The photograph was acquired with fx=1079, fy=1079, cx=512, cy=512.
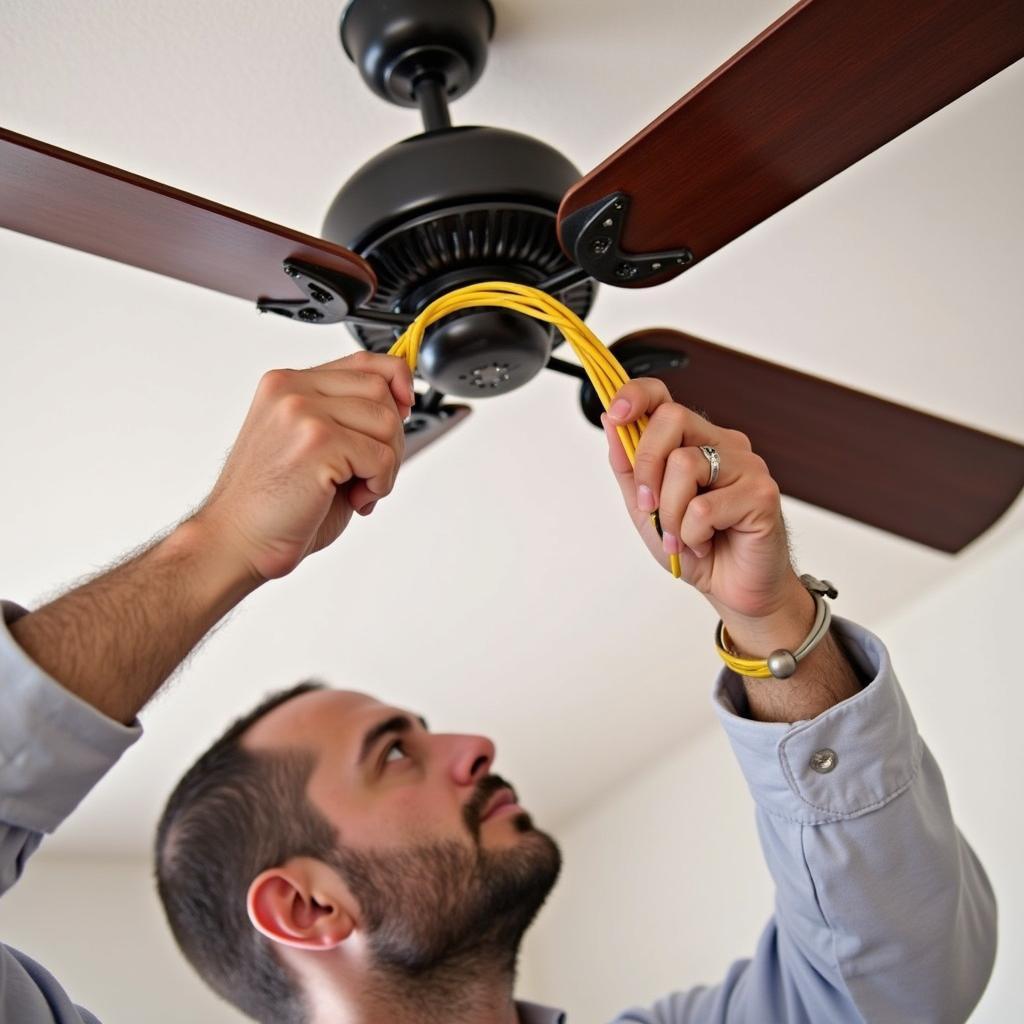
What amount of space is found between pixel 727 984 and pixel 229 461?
35.8 inches

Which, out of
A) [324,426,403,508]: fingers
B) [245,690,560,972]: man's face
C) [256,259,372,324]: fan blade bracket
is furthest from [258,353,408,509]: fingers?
[245,690,560,972]: man's face

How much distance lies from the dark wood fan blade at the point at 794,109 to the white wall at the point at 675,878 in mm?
1339

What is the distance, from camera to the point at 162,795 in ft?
7.37

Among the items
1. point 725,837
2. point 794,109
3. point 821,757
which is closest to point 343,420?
point 794,109

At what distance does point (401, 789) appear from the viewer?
4.02 ft

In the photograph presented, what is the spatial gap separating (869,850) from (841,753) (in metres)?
0.09

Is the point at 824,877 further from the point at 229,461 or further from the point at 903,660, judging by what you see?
the point at 903,660

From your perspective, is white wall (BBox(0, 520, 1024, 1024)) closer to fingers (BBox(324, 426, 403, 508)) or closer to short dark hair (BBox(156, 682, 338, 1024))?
short dark hair (BBox(156, 682, 338, 1024))

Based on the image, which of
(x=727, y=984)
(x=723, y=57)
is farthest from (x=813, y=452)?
(x=727, y=984)

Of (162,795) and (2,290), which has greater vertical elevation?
(2,290)

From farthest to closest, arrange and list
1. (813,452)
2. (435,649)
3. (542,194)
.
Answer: (435,649) < (813,452) < (542,194)

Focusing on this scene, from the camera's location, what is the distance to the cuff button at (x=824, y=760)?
0.88m

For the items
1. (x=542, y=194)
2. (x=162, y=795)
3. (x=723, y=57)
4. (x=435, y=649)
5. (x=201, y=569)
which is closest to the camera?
(x=201, y=569)

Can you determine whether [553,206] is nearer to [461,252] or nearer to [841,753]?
[461,252]
